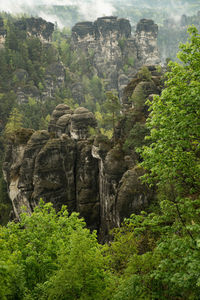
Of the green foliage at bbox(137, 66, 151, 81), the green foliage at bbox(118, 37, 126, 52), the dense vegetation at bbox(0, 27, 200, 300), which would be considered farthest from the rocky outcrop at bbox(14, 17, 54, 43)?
the dense vegetation at bbox(0, 27, 200, 300)

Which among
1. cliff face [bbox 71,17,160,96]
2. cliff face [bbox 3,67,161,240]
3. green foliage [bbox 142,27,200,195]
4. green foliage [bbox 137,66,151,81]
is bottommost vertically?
cliff face [bbox 3,67,161,240]

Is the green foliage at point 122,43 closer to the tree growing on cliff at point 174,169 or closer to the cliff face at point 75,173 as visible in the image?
the cliff face at point 75,173

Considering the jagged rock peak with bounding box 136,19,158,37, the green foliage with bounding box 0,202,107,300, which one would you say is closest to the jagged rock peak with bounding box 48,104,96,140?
the green foliage with bounding box 0,202,107,300

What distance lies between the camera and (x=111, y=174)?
3017 cm

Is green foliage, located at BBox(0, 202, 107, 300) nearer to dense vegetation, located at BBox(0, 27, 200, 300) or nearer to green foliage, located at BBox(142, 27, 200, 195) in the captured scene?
dense vegetation, located at BBox(0, 27, 200, 300)

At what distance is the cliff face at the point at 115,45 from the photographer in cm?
12594

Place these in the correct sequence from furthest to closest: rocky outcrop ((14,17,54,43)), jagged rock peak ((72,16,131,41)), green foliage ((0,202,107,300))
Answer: jagged rock peak ((72,16,131,41))
rocky outcrop ((14,17,54,43))
green foliage ((0,202,107,300))

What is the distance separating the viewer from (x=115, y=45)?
128 metres

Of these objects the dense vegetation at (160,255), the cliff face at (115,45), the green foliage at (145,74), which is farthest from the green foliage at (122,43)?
the dense vegetation at (160,255)

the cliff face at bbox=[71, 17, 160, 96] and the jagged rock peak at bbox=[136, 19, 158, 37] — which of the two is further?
the jagged rock peak at bbox=[136, 19, 158, 37]

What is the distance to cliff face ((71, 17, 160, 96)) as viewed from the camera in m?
126

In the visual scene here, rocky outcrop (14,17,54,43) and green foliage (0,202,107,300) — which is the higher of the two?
rocky outcrop (14,17,54,43)

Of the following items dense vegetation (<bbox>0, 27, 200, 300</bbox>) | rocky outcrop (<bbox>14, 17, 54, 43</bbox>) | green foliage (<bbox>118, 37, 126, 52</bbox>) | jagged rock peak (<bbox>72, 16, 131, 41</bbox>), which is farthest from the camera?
green foliage (<bbox>118, 37, 126, 52</bbox>)

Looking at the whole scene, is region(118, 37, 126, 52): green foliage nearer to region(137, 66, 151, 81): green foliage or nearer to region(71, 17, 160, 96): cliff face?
region(71, 17, 160, 96): cliff face
